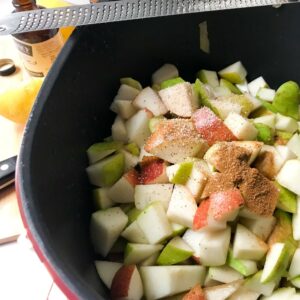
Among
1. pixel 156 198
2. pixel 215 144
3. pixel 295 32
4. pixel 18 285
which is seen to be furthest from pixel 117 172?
pixel 295 32

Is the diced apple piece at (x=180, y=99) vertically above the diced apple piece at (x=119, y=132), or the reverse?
the diced apple piece at (x=180, y=99)

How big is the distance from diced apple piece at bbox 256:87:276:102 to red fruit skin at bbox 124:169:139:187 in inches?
15.4

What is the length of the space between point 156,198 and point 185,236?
9 cm

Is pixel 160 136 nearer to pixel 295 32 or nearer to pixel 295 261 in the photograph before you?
pixel 295 261

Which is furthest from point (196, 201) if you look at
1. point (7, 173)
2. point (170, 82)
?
point (7, 173)

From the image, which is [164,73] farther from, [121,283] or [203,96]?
[121,283]

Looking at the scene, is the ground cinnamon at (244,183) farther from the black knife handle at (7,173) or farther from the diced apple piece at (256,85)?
the black knife handle at (7,173)

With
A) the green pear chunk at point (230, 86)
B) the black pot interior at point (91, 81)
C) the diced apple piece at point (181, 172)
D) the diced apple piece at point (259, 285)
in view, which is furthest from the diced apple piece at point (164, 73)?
the diced apple piece at point (259, 285)

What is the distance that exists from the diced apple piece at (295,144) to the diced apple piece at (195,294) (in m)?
0.37

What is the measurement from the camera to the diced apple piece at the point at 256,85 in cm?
118

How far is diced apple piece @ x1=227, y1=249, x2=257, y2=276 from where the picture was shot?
83 centimetres

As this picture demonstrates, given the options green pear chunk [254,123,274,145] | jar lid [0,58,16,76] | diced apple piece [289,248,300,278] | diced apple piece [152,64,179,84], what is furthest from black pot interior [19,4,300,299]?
jar lid [0,58,16,76]

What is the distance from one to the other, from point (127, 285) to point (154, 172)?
25 centimetres

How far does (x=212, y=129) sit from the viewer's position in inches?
38.1
